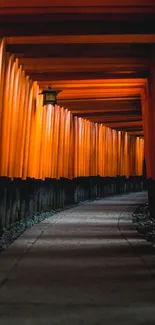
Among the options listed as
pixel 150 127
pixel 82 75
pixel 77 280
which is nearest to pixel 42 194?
pixel 150 127

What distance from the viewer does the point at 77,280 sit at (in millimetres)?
5066

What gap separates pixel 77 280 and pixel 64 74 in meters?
7.15

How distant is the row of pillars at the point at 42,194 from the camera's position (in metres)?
9.63

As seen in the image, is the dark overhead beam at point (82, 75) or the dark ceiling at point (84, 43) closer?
the dark ceiling at point (84, 43)

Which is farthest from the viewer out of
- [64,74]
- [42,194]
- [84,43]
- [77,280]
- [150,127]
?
[42,194]

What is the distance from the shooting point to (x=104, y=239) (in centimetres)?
846

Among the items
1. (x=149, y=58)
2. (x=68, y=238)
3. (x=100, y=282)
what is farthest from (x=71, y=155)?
(x=100, y=282)

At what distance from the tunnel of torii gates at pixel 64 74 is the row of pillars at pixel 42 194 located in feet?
1.00

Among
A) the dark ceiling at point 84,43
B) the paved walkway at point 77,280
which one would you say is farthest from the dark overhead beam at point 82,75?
the paved walkway at point 77,280

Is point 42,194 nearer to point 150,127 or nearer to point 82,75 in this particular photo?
point 150,127

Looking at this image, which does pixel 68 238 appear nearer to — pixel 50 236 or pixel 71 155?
pixel 50 236

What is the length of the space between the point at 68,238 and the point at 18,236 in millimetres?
993

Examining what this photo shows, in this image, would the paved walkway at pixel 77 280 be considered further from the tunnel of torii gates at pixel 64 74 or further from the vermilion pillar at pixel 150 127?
the vermilion pillar at pixel 150 127

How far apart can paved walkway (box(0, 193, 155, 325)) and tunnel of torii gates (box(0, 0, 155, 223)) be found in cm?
219
